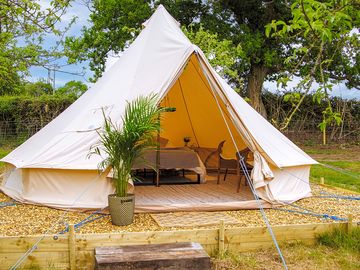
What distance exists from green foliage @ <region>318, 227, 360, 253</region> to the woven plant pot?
1.93 m

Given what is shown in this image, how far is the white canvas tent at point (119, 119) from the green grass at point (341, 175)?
177 cm

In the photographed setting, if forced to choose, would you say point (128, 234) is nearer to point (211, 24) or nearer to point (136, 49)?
point (136, 49)

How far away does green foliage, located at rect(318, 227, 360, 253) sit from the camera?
14.0 ft

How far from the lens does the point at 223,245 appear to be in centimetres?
407

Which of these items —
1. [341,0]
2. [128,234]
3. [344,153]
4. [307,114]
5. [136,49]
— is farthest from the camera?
[307,114]

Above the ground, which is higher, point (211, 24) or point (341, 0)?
point (211, 24)

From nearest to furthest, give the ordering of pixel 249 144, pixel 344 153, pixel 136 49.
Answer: pixel 249 144 < pixel 136 49 < pixel 344 153

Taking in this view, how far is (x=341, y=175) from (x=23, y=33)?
21.0 ft

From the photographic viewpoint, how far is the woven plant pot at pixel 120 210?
15.5ft

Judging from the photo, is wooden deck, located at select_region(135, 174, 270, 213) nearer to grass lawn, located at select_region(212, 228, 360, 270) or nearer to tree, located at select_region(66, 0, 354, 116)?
grass lawn, located at select_region(212, 228, 360, 270)

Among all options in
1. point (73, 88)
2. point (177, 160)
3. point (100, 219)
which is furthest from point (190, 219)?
point (73, 88)

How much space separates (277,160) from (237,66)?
7.57 m

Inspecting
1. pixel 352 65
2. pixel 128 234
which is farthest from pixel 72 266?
pixel 352 65

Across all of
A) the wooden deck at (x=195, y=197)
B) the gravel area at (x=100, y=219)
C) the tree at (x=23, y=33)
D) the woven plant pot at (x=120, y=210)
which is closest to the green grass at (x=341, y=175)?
the gravel area at (x=100, y=219)
